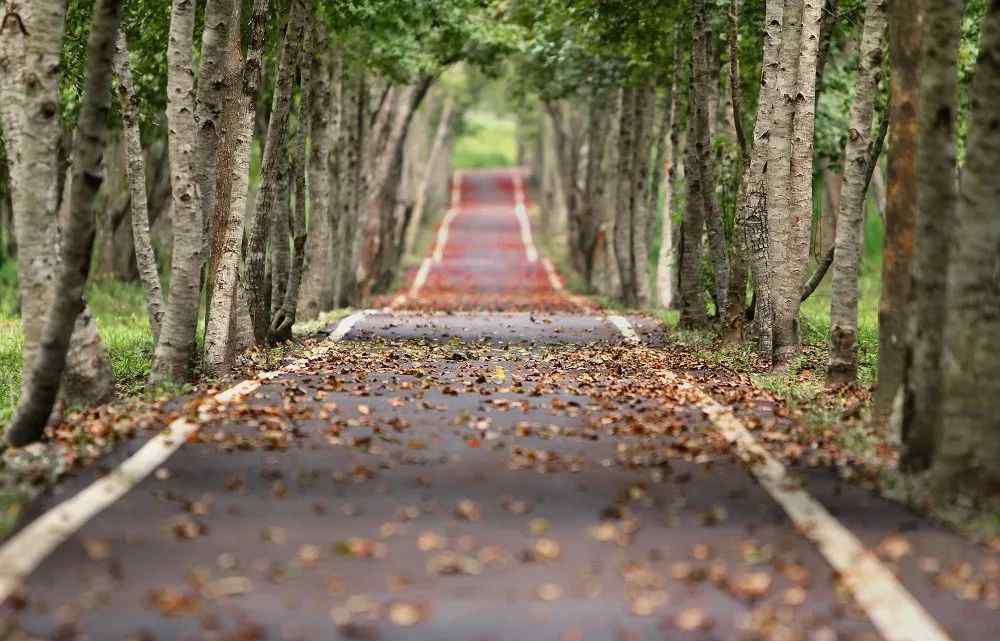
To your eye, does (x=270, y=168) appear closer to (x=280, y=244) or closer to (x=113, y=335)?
(x=280, y=244)

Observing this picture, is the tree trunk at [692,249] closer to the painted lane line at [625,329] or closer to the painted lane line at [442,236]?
the painted lane line at [625,329]

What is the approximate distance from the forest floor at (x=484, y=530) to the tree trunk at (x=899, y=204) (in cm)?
84

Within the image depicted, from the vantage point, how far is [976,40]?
27.7m

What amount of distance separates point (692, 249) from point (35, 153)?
42.1ft

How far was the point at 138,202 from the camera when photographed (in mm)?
17328

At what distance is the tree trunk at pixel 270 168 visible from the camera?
62.7 ft

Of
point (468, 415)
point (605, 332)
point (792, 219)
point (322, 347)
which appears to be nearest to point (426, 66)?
point (605, 332)

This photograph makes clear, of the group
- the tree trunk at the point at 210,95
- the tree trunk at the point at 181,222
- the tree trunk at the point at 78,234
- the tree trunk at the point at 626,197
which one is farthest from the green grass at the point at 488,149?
the tree trunk at the point at 78,234

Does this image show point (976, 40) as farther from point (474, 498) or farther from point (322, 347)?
point (474, 498)

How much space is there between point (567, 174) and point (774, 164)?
36.9m

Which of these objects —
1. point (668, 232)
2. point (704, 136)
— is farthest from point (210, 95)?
point (668, 232)

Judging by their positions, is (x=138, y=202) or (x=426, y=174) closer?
(x=138, y=202)

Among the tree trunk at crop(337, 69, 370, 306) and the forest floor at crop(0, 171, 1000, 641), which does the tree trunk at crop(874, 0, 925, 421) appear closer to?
the forest floor at crop(0, 171, 1000, 641)

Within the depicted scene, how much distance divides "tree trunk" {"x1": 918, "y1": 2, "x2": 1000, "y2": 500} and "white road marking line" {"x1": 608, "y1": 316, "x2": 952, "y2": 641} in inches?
33.7
